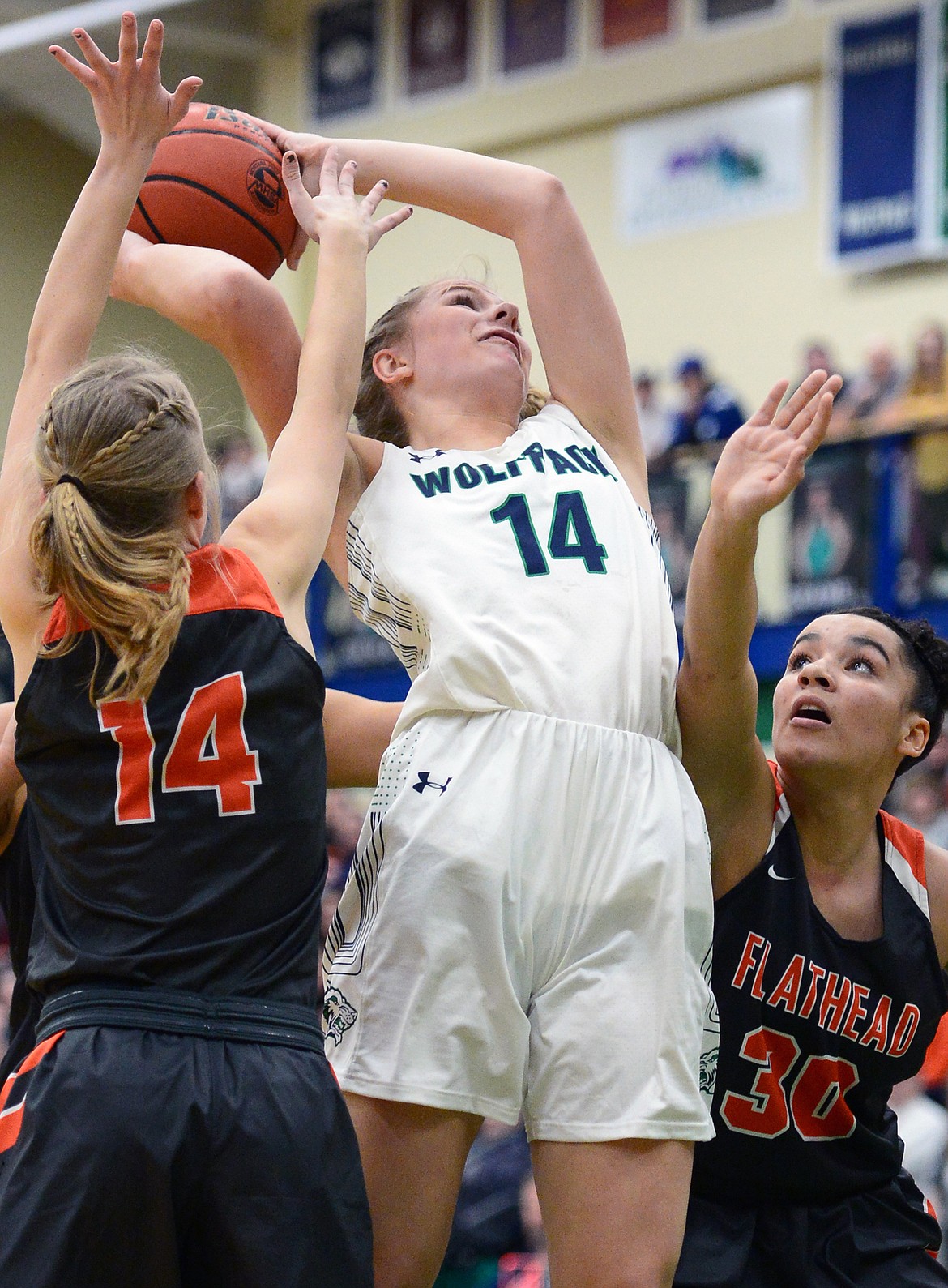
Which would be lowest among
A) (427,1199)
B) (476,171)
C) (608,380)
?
(427,1199)

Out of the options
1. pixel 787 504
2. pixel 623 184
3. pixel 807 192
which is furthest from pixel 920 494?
pixel 623 184

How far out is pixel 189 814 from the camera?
229 centimetres

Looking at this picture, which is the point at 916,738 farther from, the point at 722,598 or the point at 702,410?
the point at 702,410

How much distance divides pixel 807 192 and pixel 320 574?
4284mm

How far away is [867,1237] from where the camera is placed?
3238mm

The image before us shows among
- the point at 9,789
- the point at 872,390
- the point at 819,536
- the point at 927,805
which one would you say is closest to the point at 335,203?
the point at 9,789

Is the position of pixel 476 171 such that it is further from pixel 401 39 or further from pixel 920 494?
pixel 401 39

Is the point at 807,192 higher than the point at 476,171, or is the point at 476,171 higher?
the point at 807,192

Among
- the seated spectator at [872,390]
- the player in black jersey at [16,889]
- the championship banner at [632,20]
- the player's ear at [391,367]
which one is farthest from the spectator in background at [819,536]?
the player in black jersey at [16,889]

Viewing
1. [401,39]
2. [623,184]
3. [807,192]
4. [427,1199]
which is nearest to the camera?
[427,1199]

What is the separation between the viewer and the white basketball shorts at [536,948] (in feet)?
8.86

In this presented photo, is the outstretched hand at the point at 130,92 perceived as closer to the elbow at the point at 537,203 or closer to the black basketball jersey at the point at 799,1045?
the elbow at the point at 537,203

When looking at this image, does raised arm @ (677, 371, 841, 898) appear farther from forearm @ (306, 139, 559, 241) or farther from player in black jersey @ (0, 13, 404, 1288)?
player in black jersey @ (0, 13, 404, 1288)

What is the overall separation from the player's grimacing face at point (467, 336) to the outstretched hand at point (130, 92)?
26.9 inches
